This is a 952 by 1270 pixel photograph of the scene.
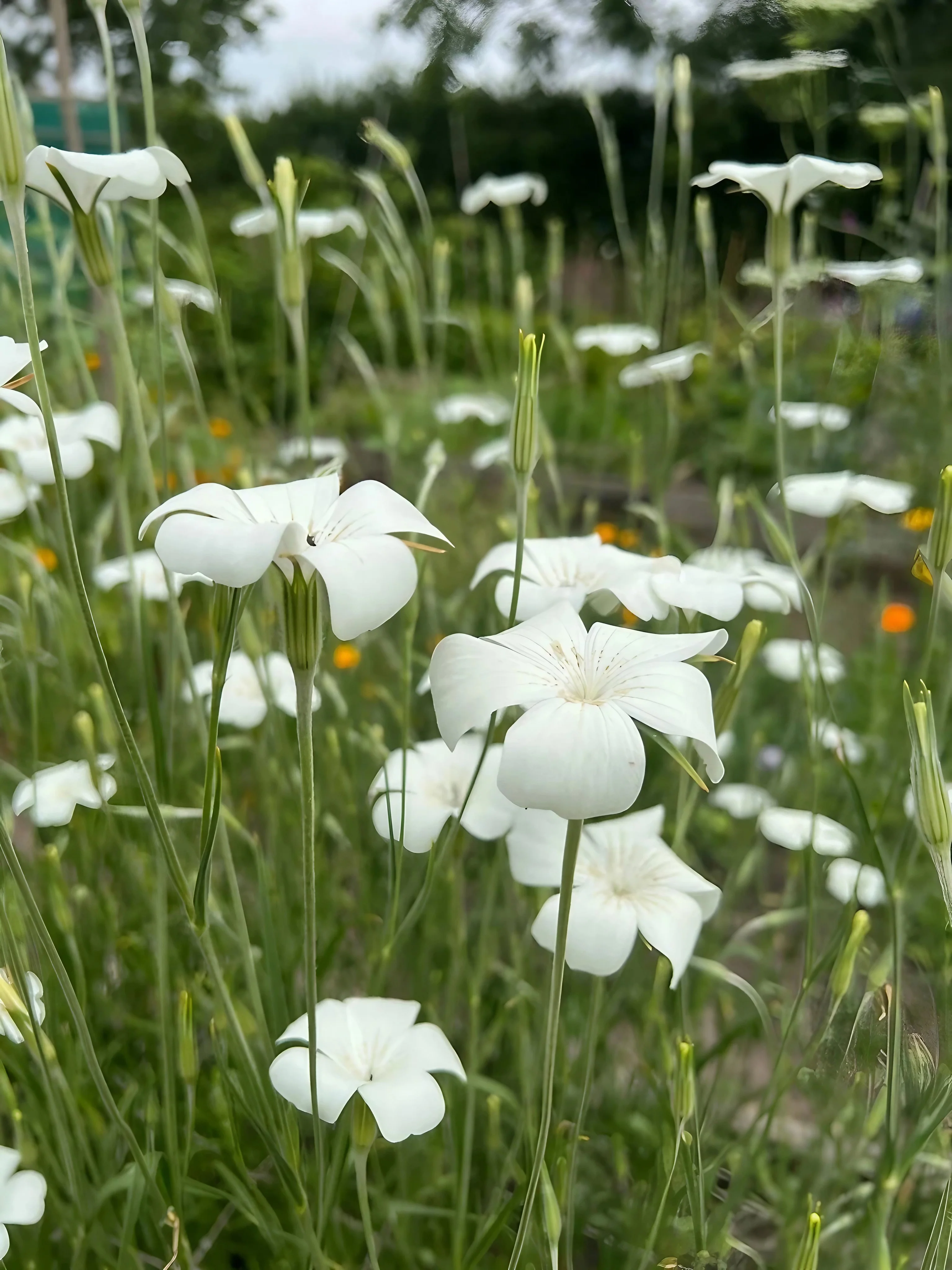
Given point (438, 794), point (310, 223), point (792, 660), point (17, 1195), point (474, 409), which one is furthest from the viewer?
point (474, 409)

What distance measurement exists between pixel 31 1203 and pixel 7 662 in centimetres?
26

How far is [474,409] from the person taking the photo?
1313 mm

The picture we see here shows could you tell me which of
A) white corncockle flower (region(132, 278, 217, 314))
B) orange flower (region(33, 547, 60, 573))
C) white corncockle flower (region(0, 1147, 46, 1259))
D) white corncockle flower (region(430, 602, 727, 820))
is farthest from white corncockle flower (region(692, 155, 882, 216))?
orange flower (region(33, 547, 60, 573))

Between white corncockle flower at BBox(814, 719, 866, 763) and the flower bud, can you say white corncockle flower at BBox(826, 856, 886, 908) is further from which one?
the flower bud

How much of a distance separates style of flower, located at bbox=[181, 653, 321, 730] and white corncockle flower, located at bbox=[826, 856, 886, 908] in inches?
16.7

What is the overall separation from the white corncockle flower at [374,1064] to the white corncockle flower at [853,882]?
39 centimetres

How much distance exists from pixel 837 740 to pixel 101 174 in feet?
1.87

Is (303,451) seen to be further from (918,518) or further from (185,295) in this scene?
(918,518)

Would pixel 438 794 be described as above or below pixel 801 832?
above

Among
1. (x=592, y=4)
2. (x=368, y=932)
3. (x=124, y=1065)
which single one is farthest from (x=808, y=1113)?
(x=592, y=4)

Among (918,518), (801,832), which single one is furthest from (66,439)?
(918,518)

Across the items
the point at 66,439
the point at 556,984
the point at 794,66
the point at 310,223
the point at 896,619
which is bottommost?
the point at 896,619

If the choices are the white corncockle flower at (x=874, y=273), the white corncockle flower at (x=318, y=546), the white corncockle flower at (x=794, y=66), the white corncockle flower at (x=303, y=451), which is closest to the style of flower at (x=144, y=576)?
the white corncockle flower at (x=303, y=451)

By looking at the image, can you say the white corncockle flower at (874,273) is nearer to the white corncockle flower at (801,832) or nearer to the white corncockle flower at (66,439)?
the white corncockle flower at (801,832)
